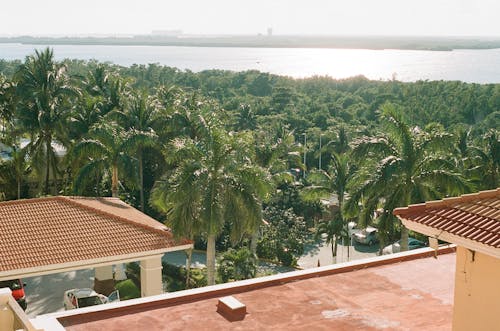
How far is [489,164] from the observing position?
3459cm

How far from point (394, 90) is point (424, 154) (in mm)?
89894

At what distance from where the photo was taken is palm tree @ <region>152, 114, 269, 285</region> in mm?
23188

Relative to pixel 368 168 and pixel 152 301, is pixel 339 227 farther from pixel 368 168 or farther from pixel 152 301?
pixel 152 301

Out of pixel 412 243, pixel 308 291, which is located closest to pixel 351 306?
pixel 308 291

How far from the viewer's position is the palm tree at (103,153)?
31.0m

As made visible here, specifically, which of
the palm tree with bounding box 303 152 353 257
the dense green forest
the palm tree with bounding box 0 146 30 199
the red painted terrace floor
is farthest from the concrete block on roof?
the palm tree with bounding box 0 146 30 199

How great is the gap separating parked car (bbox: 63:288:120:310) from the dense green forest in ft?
12.1

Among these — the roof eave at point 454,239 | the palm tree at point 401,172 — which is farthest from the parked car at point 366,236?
the roof eave at point 454,239

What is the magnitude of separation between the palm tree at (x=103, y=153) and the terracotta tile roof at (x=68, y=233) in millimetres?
6701

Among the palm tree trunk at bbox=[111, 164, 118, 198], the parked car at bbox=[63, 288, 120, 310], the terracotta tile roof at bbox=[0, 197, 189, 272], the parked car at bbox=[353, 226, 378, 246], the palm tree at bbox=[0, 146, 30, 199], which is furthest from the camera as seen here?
the parked car at bbox=[353, 226, 378, 246]

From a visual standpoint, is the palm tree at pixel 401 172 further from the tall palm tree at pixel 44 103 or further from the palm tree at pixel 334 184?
the tall palm tree at pixel 44 103

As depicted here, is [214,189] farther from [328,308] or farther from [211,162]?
[328,308]

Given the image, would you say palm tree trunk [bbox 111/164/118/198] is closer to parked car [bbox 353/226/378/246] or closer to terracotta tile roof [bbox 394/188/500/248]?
parked car [bbox 353/226/378/246]

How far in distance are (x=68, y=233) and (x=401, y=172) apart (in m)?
12.3
